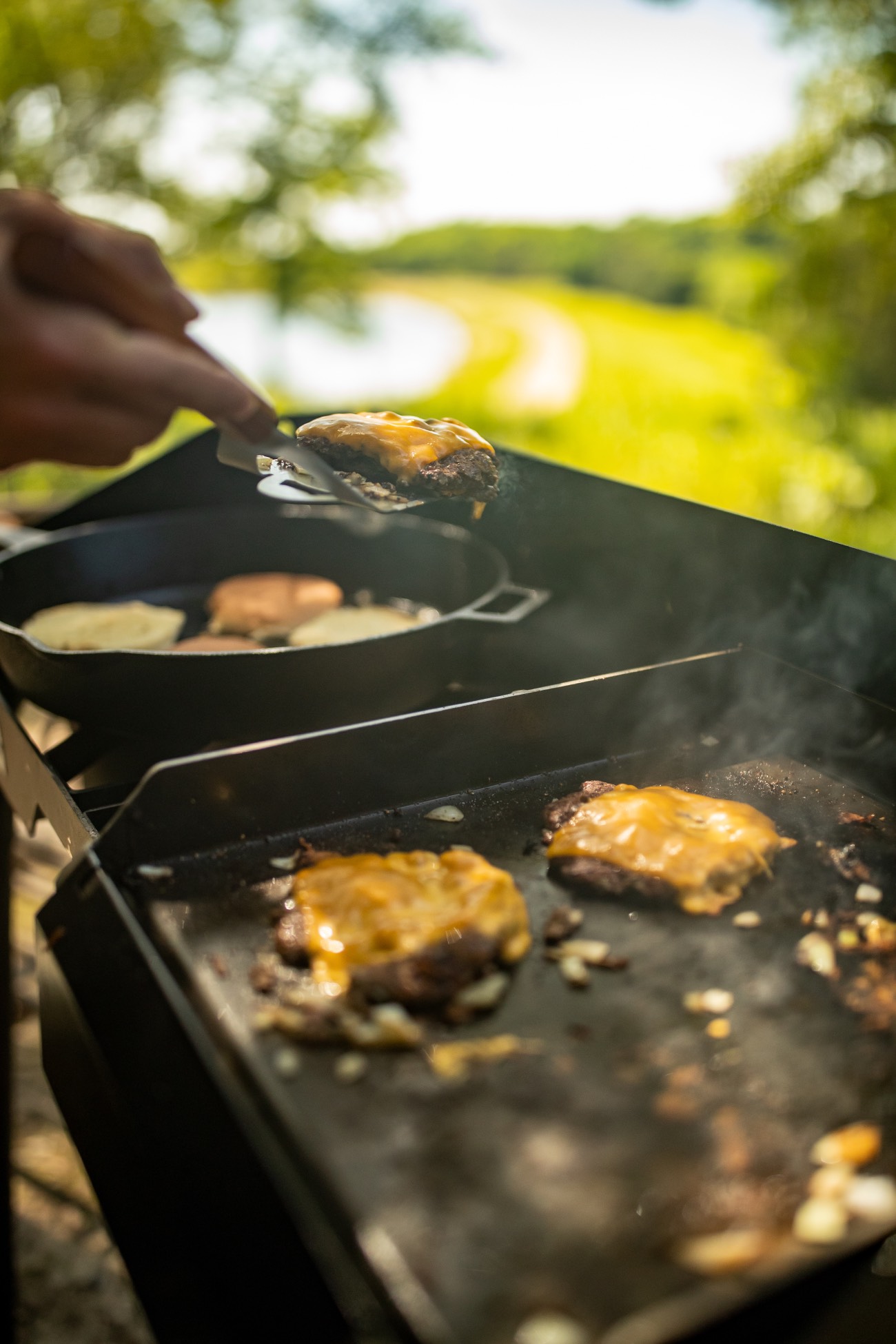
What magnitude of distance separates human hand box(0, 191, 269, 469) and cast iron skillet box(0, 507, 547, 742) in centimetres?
45

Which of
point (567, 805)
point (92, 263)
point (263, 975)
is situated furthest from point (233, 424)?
point (263, 975)

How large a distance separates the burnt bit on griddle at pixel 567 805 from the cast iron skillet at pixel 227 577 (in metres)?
0.50

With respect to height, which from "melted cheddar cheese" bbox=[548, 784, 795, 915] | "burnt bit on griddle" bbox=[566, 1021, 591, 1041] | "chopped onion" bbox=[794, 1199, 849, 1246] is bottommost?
"burnt bit on griddle" bbox=[566, 1021, 591, 1041]

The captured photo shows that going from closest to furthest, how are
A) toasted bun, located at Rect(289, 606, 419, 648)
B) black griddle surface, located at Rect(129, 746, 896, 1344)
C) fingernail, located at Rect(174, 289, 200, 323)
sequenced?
1. black griddle surface, located at Rect(129, 746, 896, 1344)
2. fingernail, located at Rect(174, 289, 200, 323)
3. toasted bun, located at Rect(289, 606, 419, 648)

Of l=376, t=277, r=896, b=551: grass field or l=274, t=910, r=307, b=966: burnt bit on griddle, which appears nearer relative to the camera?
l=274, t=910, r=307, b=966: burnt bit on griddle

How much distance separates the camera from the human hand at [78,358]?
1.71 m

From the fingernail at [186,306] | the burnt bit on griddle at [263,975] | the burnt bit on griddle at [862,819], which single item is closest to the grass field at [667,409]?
the fingernail at [186,306]

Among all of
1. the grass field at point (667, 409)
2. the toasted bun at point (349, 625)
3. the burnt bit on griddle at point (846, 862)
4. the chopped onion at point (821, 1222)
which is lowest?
the grass field at point (667, 409)

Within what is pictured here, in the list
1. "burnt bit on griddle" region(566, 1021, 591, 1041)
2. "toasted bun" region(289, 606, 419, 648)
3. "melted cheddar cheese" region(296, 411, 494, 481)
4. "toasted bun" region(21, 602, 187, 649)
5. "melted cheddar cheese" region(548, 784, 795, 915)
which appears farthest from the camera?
"toasted bun" region(289, 606, 419, 648)

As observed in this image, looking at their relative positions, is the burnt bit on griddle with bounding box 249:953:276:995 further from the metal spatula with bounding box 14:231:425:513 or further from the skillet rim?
the metal spatula with bounding box 14:231:425:513

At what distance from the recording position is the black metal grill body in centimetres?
106

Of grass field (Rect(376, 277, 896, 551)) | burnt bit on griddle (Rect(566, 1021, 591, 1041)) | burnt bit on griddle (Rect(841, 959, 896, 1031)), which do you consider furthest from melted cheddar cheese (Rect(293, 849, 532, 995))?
grass field (Rect(376, 277, 896, 551))

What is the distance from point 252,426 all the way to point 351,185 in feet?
33.0

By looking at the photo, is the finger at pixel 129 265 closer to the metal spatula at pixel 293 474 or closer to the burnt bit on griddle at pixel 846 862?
the metal spatula at pixel 293 474
